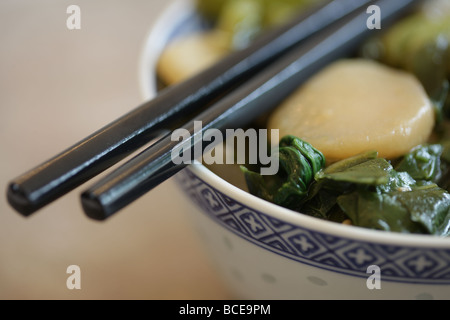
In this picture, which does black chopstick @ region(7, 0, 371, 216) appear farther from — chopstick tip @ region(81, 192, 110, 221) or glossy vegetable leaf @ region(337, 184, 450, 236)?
glossy vegetable leaf @ region(337, 184, 450, 236)

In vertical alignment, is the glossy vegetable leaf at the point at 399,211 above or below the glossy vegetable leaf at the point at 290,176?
below

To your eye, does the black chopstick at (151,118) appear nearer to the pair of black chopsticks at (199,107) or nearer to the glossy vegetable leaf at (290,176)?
the pair of black chopsticks at (199,107)

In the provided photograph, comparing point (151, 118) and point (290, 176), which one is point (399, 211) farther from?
point (151, 118)

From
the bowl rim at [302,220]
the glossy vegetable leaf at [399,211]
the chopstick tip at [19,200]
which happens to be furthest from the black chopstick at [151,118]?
the glossy vegetable leaf at [399,211]

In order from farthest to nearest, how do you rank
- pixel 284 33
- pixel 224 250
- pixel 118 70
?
pixel 118 70 < pixel 284 33 < pixel 224 250

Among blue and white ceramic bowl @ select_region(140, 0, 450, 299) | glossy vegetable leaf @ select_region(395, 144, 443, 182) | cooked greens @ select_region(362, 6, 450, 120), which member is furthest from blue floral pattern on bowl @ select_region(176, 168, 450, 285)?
cooked greens @ select_region(362, 6, 450, 120)

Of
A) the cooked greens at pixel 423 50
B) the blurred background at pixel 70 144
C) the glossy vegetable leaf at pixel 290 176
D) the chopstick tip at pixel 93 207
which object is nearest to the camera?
the chopstick tip at pixel 93 207

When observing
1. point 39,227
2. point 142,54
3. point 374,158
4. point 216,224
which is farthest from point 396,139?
point 39,227

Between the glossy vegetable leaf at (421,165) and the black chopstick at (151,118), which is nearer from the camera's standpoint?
the black chopstick at (151,118)
